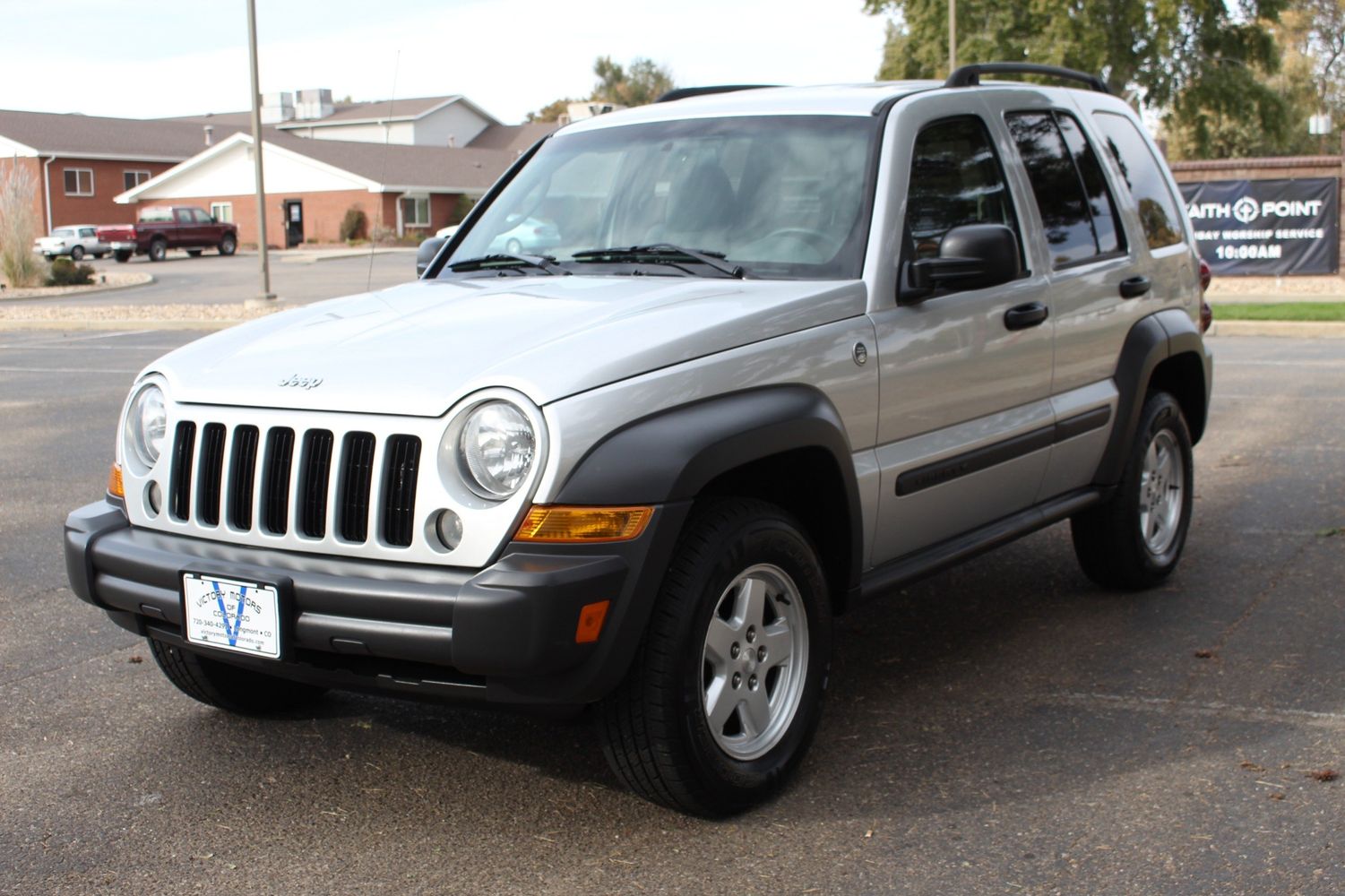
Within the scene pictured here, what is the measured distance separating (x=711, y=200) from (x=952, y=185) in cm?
83

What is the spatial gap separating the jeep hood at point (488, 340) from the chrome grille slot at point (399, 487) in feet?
0.27

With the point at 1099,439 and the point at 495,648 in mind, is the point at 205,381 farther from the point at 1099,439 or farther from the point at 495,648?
the point at 1099,439

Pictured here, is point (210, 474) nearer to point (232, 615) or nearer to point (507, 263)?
point (232, 615)

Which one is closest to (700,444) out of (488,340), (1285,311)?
(488,340)

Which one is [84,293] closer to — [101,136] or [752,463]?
[752,463]

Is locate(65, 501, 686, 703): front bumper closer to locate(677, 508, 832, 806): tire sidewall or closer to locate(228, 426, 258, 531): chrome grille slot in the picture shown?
locate(228, 426, 258, 531): chrome grille slot

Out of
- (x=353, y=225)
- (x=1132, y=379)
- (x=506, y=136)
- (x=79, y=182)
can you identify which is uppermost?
(x=506, y=136)

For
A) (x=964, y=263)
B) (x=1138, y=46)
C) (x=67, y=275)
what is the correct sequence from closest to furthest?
(x=964, y=263) → (x=67, y=275) → (x=1138, y=46)

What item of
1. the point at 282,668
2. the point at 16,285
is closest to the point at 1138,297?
the point at 282,668

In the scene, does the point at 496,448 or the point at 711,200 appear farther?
the point at 711,200

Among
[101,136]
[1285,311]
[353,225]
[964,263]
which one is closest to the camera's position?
[964,263]

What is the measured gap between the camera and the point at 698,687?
3699 millimetres

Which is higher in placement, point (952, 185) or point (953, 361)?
point (952, 185)

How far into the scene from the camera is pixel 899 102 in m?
4.86
